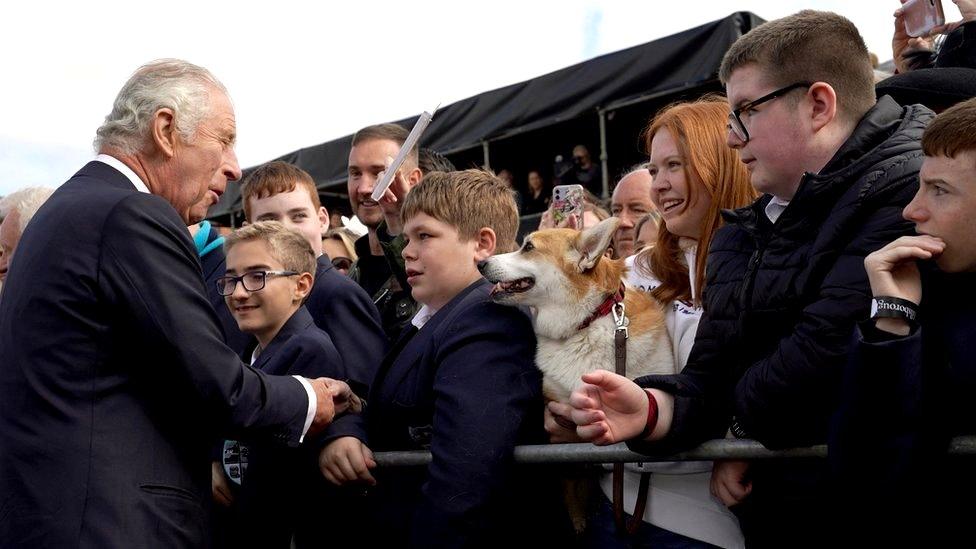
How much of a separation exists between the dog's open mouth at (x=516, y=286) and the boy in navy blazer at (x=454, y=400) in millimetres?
65

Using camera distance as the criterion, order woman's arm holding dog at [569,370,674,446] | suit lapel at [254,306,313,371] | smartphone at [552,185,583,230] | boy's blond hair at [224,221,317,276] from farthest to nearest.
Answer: smartphone at [552,185,583,230]
boy's blond hair at [224,221,317,276]
suit lapel at [254,306,313,371]
woman's arm holding dog at [569,370,674,446]

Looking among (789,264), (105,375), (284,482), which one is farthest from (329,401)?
(789,264)

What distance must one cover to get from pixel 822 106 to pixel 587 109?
6.75 m

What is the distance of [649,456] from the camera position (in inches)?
102

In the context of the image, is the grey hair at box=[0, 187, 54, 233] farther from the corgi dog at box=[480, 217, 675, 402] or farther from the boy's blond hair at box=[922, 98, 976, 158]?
the boy's blond hair at box=[922, 98, 976, 158]

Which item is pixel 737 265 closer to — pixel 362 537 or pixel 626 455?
pixel 626 455

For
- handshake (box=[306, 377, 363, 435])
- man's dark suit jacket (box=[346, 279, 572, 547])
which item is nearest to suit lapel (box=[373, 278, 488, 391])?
man's dark suit jacket (box=[346, 279, 572, 547])

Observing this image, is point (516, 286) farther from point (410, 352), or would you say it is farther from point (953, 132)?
point (953, 132)

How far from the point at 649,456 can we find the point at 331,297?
6.53ft

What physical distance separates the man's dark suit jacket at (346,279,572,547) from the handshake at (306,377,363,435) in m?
0.11

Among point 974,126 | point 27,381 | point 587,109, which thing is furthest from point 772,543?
point 587,109

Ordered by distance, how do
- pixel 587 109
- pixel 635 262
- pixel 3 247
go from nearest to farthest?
1. pixel 635 262
2. pixel 3 247
3. pixel 587 109

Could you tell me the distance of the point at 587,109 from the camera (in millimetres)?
9234

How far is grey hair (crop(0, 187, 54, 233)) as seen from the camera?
604cm
